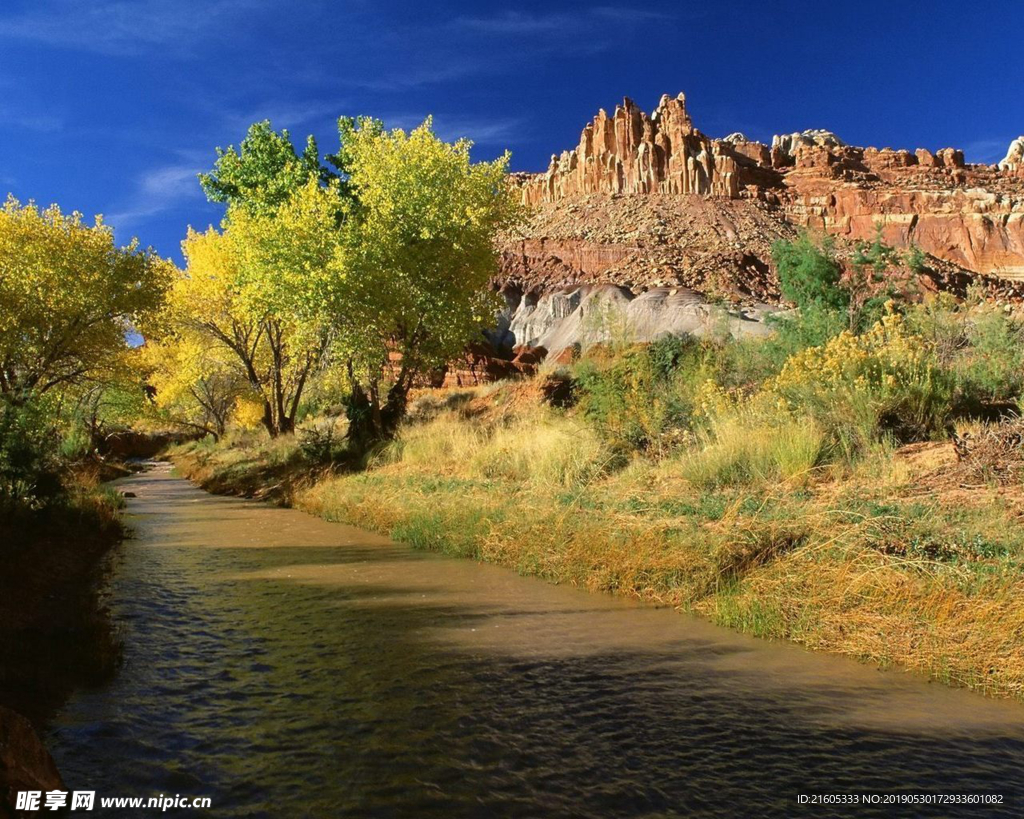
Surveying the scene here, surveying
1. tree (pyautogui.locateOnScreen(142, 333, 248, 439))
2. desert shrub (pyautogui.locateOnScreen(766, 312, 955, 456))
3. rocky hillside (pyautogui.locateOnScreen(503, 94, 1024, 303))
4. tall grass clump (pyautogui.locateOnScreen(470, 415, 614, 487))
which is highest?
rocky hillside (pyautogui.locateOnScreen(503, 94, 1024, 303))

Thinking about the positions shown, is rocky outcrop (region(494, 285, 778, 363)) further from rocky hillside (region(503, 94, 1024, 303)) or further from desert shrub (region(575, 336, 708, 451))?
desert shrub (region(575, 336, 708, 451))

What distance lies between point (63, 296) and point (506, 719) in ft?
57.6

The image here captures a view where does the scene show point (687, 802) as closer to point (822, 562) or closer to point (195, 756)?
point (195, 756)

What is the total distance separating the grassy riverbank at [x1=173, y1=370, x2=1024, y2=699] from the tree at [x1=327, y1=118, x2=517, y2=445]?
6245 mm

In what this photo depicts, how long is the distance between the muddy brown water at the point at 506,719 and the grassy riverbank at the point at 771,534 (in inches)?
13.5

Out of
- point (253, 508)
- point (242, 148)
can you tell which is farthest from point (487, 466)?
point (242, 148)

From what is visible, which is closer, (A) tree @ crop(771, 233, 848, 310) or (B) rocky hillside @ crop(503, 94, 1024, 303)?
(A) tree @ crop(771, 233, 848, 310)

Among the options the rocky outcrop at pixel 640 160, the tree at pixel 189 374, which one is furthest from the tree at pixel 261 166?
the rocky outcrop at pixel 640 160

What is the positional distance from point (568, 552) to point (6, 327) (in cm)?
1550

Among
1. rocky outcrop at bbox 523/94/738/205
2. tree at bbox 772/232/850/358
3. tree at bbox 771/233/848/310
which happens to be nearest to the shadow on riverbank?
tree at bbox 772/232/850/358

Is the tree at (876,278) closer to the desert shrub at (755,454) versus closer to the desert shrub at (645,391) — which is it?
the desert shrub at (645,391)

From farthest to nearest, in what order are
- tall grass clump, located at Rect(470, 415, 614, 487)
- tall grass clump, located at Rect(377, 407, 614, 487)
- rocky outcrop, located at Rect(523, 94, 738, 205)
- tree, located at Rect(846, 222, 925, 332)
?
rocky outcrop, located at Rect(523, 94, 738, 205) < tree, located at Rect(846, 222, 925, 332) < tall grass clump, located at Rect(377, 407, 614, 487) < tall grass clump, located at Rect(470, 415, 614, 487)

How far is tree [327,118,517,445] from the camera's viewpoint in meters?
18.1

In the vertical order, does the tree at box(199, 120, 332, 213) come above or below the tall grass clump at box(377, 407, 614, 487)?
above
